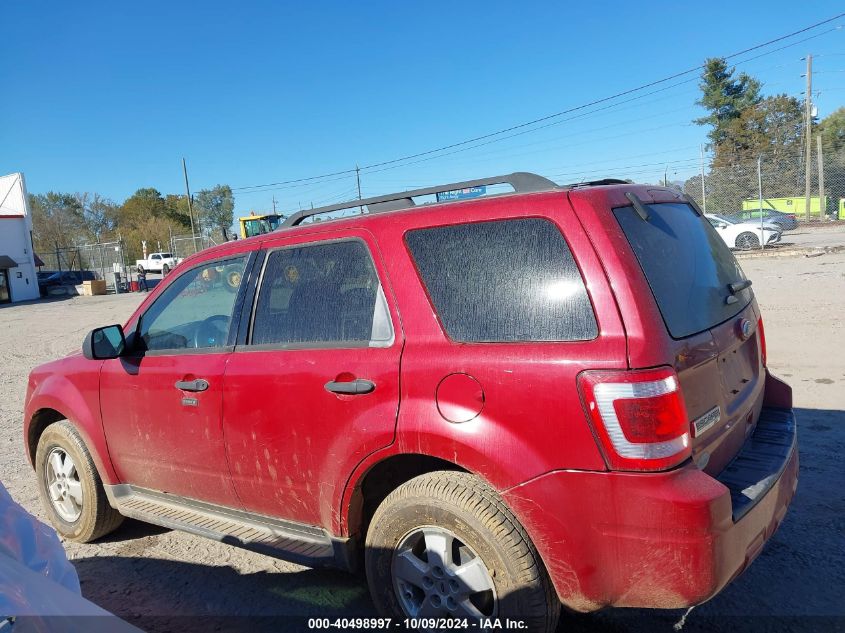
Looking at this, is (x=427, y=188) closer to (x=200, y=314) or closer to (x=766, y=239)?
(x=200, y=314)

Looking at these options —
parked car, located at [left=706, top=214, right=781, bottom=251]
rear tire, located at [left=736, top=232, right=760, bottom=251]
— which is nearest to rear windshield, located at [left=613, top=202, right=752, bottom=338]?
parked car, located at [left=706, top=214, right=781, bottom=251]

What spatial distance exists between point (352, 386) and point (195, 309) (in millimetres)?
1484

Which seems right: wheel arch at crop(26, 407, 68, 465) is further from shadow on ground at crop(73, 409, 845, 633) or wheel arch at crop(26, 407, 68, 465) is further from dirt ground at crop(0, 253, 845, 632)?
shadow on ground at crop(73, 409, 845, 633)

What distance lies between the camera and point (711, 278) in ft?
8.81

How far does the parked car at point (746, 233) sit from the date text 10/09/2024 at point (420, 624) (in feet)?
67.0

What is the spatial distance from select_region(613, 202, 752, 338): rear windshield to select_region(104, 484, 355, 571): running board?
67.0 inches

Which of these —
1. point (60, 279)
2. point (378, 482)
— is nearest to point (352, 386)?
point (378, 482)

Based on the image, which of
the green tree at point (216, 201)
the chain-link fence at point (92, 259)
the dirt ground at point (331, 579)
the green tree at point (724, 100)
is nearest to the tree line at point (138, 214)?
the green tree at point (216, 201)

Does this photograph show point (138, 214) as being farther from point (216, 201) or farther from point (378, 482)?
point (378, 482)

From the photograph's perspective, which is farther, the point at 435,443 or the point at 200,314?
the point at 200,314

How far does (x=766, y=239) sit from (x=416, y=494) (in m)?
21.5

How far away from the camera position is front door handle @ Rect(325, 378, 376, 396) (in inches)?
100

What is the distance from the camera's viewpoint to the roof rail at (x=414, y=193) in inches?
102

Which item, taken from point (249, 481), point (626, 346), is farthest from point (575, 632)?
point (249, 481)
